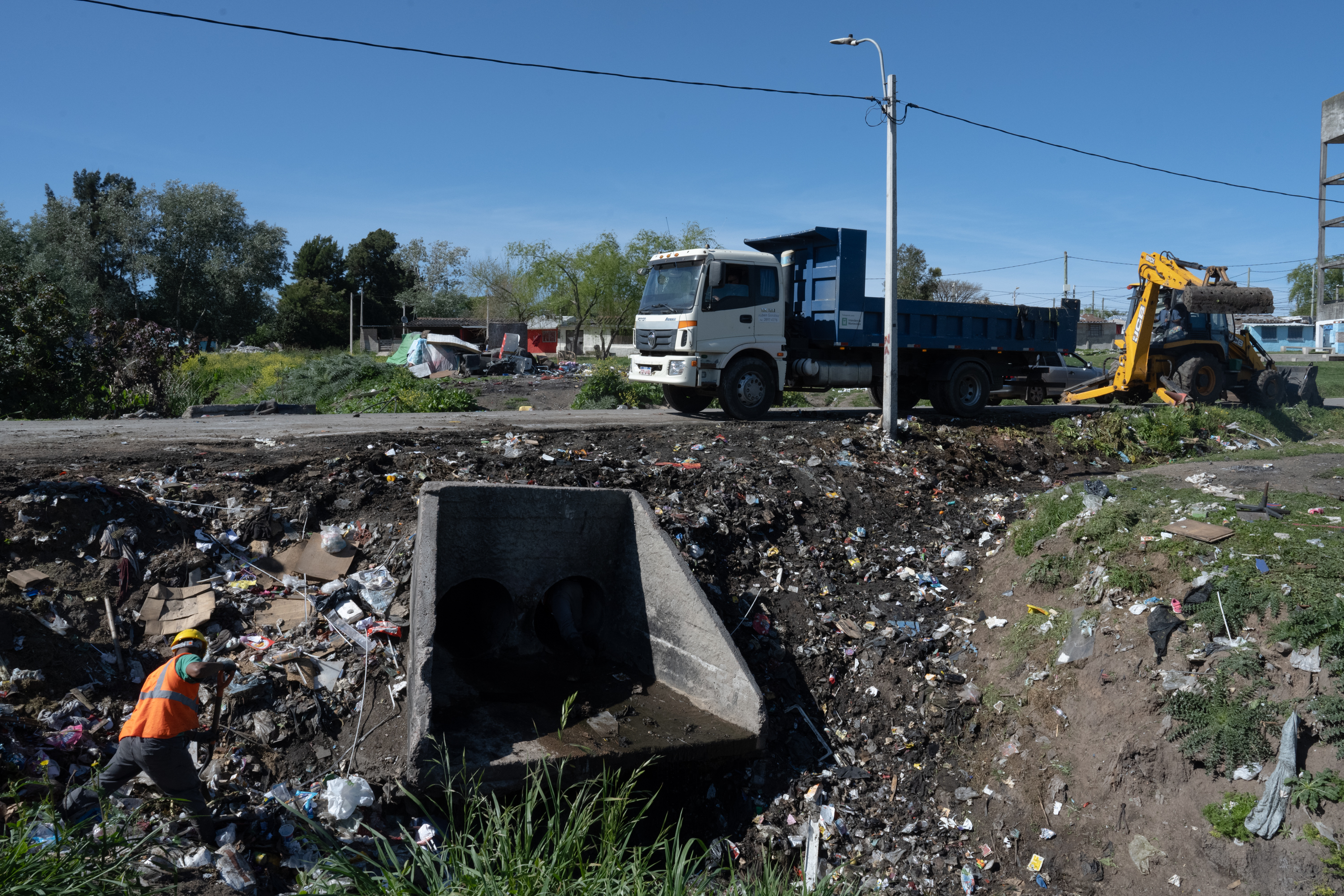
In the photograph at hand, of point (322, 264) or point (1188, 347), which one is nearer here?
point (1188, 347)

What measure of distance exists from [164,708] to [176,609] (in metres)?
1.81

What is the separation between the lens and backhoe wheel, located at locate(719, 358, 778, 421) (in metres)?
11.1

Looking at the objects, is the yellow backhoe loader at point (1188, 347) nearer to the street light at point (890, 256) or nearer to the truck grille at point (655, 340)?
the street light at point (890, 256)

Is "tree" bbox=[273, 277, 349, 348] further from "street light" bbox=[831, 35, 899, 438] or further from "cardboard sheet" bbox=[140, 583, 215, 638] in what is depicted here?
"cardboard sheet" bbox=[140, 583, 215, 638]

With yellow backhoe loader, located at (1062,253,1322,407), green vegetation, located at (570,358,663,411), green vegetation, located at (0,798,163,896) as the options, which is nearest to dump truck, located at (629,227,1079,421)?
yellow backhoe loader, located at (1062,253,1322,407)

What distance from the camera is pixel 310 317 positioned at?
48.8m

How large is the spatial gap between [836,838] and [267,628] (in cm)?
403

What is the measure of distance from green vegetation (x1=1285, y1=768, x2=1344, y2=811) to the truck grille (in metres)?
7.98

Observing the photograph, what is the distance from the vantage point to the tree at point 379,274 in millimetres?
57344

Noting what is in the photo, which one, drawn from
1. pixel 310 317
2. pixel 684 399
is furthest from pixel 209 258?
pixel 684 399

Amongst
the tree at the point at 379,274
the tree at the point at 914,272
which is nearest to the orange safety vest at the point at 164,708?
the tree at the point at 914,272

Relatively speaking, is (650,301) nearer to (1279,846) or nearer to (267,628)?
(267,628)

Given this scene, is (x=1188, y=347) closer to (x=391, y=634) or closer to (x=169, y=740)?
(x=391, y=634)

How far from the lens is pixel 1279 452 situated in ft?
29.9
